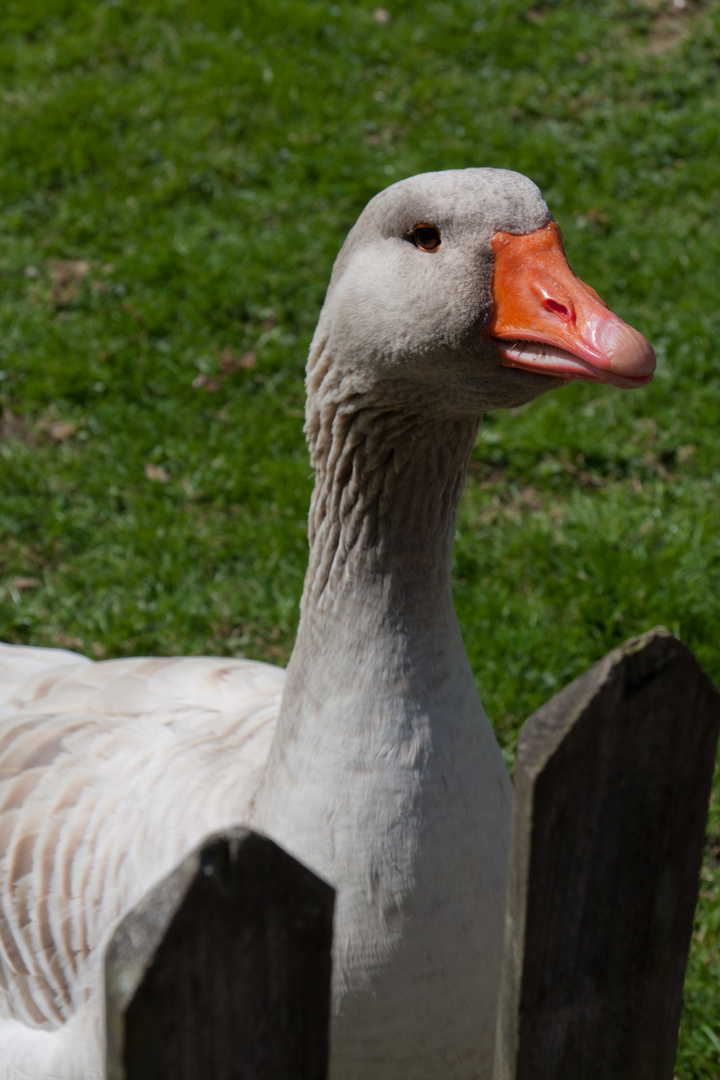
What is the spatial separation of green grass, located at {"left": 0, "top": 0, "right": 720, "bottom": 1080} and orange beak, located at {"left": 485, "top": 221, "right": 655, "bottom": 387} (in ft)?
6.89

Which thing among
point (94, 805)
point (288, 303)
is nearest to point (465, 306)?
point (94, 805)

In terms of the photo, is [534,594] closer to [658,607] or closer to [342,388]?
[658,607]

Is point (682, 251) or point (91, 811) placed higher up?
point (682, 251)

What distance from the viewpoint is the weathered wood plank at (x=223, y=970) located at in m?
1.23

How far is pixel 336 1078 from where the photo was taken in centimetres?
230

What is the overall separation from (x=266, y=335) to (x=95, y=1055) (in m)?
4.11

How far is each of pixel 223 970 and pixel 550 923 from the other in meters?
0.45

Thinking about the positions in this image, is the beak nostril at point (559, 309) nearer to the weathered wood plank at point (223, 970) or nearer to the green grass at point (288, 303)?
the weathered wood plank at point (223, 970)

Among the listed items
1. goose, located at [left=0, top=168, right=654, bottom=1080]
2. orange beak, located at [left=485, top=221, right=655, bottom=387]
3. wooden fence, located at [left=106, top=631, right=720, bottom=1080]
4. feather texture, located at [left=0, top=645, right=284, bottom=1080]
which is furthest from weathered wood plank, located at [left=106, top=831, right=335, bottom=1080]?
feather texture, located at [left=0, top=645, right=284, bottom=1080]

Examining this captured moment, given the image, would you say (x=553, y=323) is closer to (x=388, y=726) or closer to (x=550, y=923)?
(x=388, y=726)

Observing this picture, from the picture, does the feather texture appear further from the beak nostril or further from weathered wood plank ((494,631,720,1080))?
the beak nostril

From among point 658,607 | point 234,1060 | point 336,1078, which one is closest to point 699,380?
point 658,607

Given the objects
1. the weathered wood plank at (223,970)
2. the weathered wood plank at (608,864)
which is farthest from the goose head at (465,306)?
the weathered wood plank at (223,970)

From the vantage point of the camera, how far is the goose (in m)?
2.04
